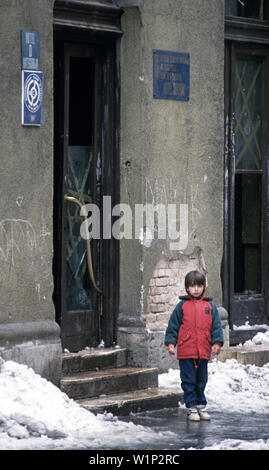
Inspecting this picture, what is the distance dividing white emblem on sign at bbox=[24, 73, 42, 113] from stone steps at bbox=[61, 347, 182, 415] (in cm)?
223

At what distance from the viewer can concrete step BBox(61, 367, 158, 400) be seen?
9.57m

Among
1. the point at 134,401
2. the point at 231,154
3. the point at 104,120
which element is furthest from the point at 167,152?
the point at 134,401

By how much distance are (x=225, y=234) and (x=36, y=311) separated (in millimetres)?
2904

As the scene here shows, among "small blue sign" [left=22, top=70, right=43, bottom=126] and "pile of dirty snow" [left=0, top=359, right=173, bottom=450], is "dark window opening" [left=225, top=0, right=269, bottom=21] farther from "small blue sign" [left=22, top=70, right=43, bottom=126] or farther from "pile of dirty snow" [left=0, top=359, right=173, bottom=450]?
"pile of dirty snow" [left=0, top=359, right=173, bottom=450]

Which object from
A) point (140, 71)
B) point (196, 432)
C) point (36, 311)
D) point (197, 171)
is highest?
point (140, 71)

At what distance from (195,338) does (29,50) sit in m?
2.77

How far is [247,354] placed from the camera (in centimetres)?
1126

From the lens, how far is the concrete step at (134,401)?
9.31 metres

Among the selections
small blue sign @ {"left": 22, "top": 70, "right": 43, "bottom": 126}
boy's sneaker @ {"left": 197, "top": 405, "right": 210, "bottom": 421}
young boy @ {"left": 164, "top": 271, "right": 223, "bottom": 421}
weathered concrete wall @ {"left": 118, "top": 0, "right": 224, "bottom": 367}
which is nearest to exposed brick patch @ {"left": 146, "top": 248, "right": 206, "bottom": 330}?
weathered concrete wall @ {"left": 118, "top": 0, "right": 224, "bottom": 367}

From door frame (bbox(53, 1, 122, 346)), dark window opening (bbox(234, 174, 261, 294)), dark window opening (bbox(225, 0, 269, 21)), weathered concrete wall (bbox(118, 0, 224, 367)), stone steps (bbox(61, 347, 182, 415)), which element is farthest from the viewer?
dark window opening (bbox(234, 174, 261, 294))

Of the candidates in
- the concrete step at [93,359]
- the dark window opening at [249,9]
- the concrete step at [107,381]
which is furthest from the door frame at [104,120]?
the dark window opening at [249,9]

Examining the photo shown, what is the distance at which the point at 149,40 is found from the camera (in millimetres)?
10516
